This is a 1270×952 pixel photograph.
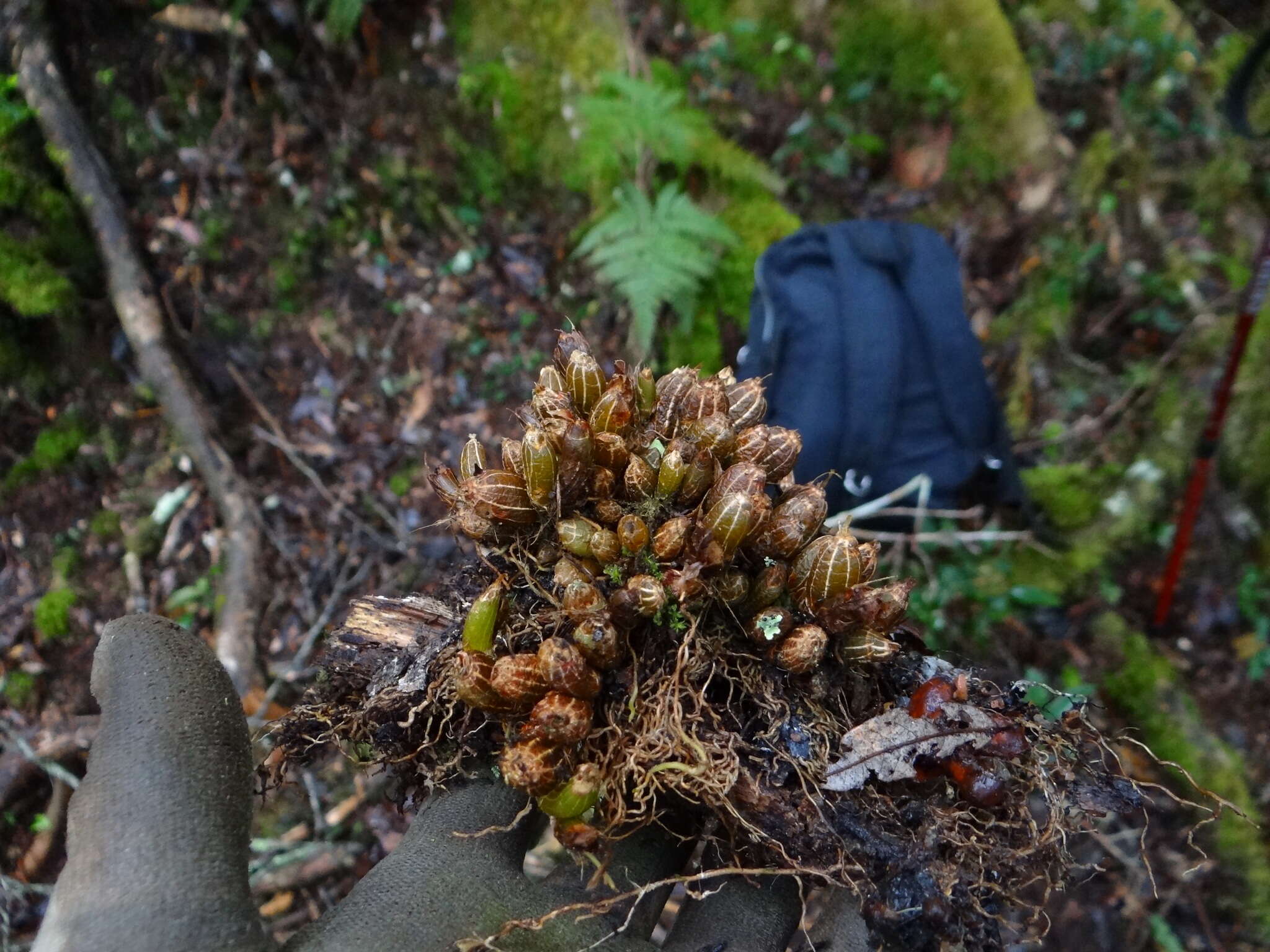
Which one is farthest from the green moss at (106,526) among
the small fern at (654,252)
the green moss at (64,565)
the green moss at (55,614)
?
the small fern at (654,252)

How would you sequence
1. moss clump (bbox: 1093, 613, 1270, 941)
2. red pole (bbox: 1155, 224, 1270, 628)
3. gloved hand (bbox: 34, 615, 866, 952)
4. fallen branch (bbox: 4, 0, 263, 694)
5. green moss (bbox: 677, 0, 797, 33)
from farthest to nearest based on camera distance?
green moss (bbox: 677, 0, 797, 33) < fallen branch (bbox: 4, 0, 263, 694) < moss clump (bbox: 1093, 613, 1270, 941) < red pole (bbox: 1155, 224, 1270, 628) < gloved hand (bbox: 34, 615, 866, 952)

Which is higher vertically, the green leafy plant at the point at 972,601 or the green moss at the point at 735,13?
the green moss at the point at 735,13

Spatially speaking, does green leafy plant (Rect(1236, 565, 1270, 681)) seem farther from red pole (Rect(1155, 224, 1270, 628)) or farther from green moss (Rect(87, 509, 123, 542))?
green moss (Rect(87, 509, 123, 542))

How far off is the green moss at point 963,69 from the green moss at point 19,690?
5.58 metres

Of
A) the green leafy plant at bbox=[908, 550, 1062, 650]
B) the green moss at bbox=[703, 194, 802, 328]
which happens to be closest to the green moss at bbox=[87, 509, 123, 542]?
the green moss at bbox=[703, 194, 802, 328]

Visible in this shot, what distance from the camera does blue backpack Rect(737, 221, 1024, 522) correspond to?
12.0ft

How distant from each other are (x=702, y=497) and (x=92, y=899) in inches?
68.4

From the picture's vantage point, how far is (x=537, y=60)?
4.17m

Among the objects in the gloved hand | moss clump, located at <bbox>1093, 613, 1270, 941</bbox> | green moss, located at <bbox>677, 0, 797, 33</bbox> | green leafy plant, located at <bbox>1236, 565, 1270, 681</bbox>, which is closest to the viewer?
the gloved hand

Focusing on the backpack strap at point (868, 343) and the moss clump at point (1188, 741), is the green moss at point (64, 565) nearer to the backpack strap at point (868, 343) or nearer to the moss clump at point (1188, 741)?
the backpack strap at point (868, 343)

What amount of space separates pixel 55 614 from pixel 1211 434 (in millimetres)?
5637

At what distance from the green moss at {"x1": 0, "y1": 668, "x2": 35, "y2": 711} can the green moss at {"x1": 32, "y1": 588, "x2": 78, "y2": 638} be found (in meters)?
0.22

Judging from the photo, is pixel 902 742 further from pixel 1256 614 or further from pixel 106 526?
pixel 106 526

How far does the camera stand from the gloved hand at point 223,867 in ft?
5.71
